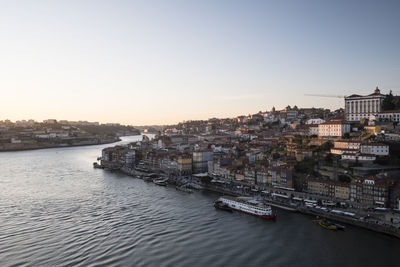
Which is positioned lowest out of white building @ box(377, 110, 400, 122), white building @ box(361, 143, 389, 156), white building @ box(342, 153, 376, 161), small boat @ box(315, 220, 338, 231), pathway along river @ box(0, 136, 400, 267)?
pathway along river @ box(0, 136, 400, 267)

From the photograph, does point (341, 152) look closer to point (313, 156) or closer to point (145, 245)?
point (313, 156)

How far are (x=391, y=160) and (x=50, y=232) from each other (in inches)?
547

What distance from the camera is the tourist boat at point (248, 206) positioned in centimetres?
1162

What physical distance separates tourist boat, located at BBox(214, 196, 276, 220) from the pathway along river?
28 centimetres

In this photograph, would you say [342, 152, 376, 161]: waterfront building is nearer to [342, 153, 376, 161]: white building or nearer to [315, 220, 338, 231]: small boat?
[342, 153, 376, 161]: white building

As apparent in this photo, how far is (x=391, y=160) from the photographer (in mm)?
14164

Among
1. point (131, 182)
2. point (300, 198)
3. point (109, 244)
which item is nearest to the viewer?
point (109, 244)

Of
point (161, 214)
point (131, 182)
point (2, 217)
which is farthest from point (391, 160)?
point (2, 217)

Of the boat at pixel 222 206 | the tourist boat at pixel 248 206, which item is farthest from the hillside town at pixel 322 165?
the boat at pixel 222 206

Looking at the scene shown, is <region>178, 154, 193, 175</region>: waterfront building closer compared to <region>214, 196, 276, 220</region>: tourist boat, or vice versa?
<region>214, 196, 276, 220</region>: tourist boat

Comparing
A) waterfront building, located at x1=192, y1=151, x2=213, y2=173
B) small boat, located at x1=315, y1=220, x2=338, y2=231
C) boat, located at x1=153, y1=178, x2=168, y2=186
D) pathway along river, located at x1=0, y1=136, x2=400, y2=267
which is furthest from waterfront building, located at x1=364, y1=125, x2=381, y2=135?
boat, located at x1=153, y1=178, x2=168, y2=186

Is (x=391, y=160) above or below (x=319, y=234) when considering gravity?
above

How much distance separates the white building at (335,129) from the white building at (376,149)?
457 centimetres

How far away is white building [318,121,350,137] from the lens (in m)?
19.8
